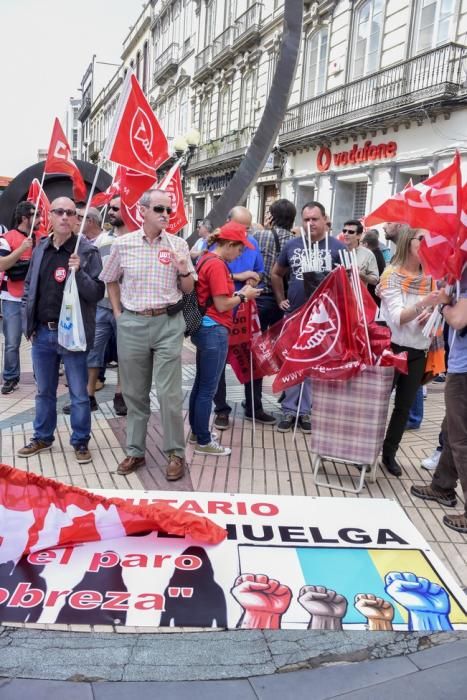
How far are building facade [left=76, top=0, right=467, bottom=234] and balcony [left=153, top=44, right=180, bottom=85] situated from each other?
313cm

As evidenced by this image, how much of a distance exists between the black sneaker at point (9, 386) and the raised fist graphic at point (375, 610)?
451 centimetres

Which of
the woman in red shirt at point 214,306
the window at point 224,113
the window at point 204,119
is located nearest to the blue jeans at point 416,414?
the woman in red shirt at point 214,306

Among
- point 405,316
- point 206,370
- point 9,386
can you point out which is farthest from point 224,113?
point 405,316

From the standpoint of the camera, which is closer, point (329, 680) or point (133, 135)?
point (329, 680)

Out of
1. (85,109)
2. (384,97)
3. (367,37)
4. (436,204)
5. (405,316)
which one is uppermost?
(85,109)

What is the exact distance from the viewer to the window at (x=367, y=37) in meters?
16.0

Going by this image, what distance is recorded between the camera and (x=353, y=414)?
408cm

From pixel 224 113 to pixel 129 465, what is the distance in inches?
1018

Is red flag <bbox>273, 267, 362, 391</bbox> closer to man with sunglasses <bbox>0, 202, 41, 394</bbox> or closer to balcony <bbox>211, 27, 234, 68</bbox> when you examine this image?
man with sunglasses <bbox>0, 202, 41, 394</bbox>

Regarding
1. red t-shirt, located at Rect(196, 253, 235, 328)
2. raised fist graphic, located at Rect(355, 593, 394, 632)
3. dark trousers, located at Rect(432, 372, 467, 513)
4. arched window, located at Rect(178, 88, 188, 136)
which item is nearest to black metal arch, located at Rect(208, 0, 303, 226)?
red t-shirt, located at Rect(196, 253, 235, 328)

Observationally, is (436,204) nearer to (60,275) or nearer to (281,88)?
(60,275)

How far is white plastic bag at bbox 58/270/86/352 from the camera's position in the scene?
418 centimetres

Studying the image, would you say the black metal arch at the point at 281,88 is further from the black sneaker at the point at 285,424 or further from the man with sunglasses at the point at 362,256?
the black sneaker at the point at 285,424

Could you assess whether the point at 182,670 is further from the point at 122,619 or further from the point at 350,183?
the point at 350,183
